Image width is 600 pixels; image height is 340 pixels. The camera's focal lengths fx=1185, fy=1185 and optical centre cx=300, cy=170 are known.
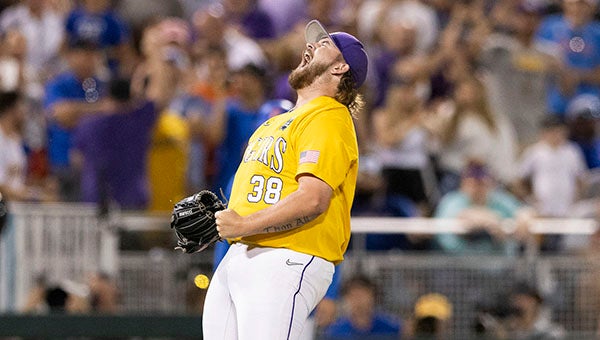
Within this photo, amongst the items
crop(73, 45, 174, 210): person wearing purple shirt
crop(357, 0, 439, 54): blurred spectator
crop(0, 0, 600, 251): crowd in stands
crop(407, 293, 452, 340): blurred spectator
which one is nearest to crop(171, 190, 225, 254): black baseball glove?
crop(0, 0, 600, 251): crowd in stands

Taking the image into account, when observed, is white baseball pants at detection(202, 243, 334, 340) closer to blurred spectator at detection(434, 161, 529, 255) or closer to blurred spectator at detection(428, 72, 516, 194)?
blurred spectator at detection(434, 161, 529, 255)

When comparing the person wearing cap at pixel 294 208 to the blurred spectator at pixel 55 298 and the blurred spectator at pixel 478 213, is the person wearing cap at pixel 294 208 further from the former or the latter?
the blurred spectator at pixel 478 213

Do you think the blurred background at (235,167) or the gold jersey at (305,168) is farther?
the blurred background at (235,167)

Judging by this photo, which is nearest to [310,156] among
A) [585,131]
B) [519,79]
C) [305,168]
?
[305,168]

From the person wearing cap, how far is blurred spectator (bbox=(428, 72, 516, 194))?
552 centimetres

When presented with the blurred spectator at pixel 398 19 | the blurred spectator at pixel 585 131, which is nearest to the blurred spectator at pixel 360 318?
the blurred spectator at pixel 585 131

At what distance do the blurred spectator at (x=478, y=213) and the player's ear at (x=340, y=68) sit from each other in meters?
4.76

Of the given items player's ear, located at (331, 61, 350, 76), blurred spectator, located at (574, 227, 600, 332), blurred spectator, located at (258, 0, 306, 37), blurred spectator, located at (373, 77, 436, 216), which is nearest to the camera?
player's ear, located at (331, 61, 350, 76)

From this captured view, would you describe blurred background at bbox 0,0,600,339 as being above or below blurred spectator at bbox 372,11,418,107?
below

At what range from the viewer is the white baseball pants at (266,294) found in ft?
16.0

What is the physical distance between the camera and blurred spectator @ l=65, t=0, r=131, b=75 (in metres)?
10.8

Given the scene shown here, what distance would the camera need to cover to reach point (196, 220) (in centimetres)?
503

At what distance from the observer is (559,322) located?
381 inches

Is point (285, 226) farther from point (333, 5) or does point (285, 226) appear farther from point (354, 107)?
point (333, 5)
